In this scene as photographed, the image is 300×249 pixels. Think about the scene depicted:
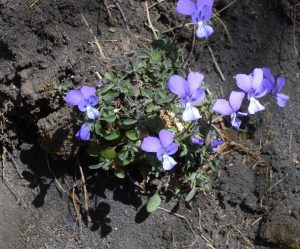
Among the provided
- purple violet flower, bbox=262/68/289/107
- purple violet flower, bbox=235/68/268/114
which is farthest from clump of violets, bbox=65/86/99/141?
purple violet flower, bbox=262/68/289/107

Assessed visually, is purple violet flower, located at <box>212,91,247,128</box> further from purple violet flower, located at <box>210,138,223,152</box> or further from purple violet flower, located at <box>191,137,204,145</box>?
purple violet flower, located at <box>210,138,223,152</box>

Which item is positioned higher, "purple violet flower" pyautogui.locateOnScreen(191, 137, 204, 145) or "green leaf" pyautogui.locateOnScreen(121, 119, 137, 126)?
"green leaf" pyautogui.locateOnScreen(121, 119, 137, 126)

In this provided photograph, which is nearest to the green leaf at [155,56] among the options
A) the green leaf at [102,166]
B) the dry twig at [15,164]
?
the green leaf at [102,166]

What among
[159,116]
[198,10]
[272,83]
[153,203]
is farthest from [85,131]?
[272,83]

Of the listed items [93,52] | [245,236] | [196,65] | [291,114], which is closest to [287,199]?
[245,236]

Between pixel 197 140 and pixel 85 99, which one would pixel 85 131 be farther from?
pixel 197 140

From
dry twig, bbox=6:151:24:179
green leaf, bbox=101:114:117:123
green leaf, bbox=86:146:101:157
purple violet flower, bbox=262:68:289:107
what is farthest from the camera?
dry twig, bbox=6:151:24:179
